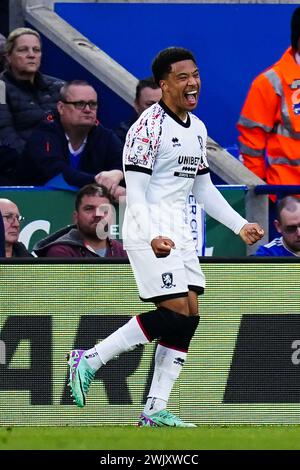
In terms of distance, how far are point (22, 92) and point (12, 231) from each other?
175 cm

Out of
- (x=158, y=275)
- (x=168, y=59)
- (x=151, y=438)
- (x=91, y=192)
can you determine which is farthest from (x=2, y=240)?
(x=151, y=438)

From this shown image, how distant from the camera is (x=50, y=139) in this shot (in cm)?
1140

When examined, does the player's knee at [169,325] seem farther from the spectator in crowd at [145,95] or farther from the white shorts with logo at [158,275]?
the spectator in crowd at [145,95]

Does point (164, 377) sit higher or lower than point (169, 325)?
lower

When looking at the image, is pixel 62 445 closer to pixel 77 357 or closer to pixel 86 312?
pixel 77 357

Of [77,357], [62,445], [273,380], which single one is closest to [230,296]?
[273,380]

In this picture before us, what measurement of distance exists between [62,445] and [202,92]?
7018 millimetres

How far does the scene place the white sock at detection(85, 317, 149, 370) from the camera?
859cm

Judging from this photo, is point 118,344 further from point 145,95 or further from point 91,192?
point 145,95

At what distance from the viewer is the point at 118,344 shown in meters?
8.60

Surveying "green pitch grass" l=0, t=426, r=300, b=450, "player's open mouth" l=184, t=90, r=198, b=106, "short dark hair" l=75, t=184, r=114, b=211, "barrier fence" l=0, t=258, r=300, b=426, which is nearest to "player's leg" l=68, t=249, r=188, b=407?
"green pitch grass" l=0, t=426, r=300, b=450

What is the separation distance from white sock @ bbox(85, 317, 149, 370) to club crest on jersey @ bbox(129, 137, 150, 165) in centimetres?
91

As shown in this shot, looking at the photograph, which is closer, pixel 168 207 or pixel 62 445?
pixel 62 445

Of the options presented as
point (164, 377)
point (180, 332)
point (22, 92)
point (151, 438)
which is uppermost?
point (22, 92)
